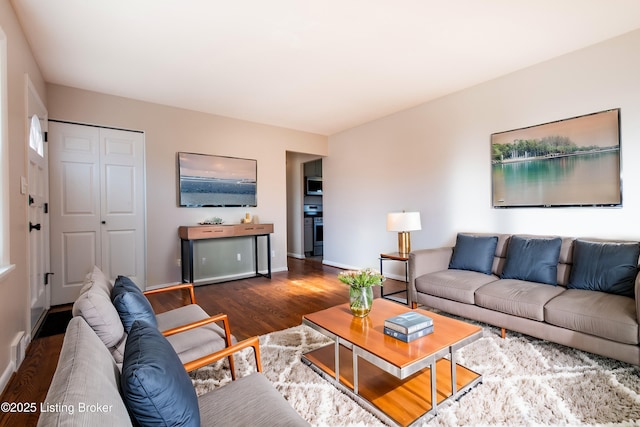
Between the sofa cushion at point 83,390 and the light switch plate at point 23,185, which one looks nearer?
the sofa cushion at point 83,390

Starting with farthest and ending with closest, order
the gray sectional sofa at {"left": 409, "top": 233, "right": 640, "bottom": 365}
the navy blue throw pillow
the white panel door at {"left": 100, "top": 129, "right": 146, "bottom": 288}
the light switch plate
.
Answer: the white panel door at {"left": 100, "top": 129, "right": 146, "bottom": 288}
the navy blue throw pillow
the light switch plate
the gray sectional sofa at {"left": 409, "top": 233, "right": 640, "bottom": 365}

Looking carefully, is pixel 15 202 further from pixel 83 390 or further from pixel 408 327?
pixel 408 327

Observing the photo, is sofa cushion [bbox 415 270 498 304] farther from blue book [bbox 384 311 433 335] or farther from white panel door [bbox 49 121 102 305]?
white panel door [bbox 49 121 102 305]

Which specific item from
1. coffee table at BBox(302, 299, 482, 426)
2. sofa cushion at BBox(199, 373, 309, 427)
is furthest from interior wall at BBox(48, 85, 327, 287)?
sofa cushion at BBox(199, 373, 309, 427)

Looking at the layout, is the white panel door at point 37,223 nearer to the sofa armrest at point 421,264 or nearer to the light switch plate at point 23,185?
the light switch plate at point 23,185

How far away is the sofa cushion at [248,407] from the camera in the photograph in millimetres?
1065

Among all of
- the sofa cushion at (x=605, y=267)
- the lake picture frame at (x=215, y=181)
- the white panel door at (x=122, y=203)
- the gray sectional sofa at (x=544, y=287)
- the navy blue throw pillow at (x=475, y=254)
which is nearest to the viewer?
the gray sectional sofa at (x=544, y=287)

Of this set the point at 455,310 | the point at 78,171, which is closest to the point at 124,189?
the point at 78,171

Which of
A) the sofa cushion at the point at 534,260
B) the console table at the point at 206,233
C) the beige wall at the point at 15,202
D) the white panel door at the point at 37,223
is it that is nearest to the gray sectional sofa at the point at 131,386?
the beige wall at the point at 15,202

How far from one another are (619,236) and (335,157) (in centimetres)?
419

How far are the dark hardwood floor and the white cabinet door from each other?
2.80ft

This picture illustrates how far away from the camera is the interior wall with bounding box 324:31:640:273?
106 inches

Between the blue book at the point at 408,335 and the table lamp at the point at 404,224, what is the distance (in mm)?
1941

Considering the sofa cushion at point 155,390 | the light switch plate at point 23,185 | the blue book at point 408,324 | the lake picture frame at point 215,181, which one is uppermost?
the lake picture frame at point 215,181
